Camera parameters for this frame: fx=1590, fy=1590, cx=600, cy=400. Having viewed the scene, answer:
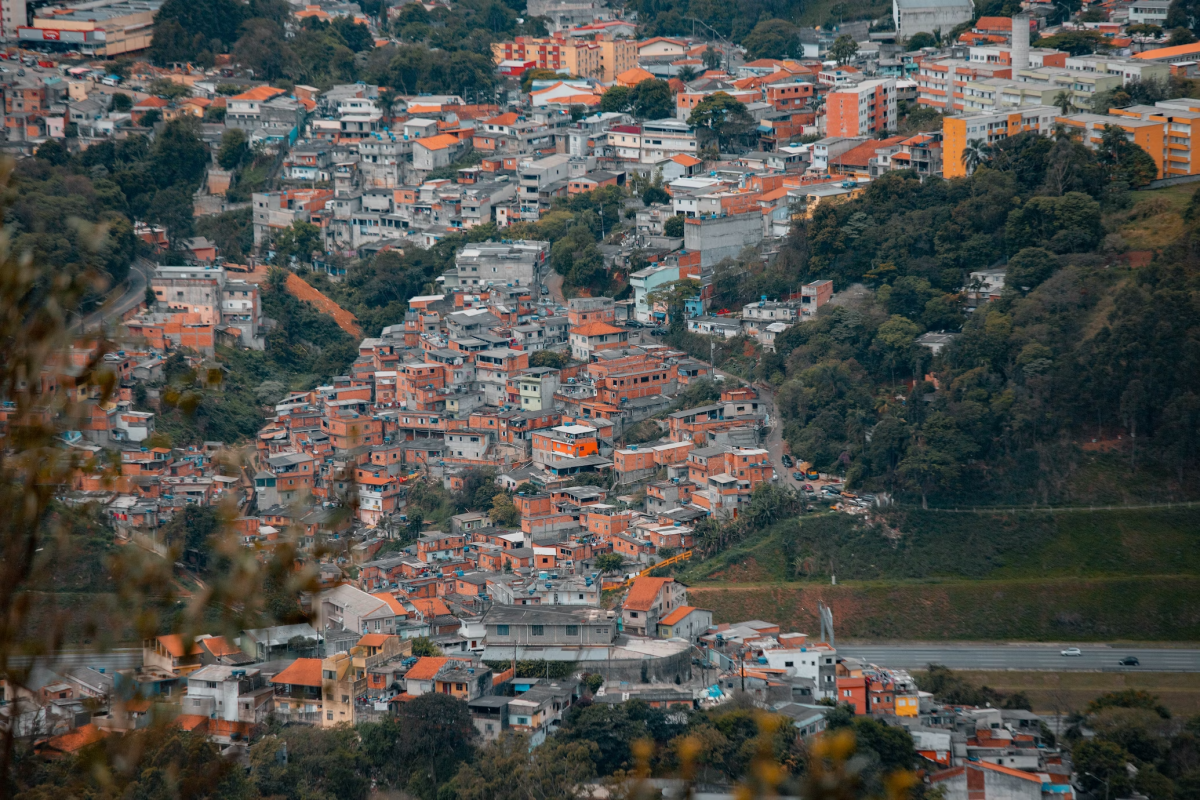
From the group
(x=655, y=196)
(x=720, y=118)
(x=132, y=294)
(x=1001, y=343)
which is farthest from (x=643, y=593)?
(x=720, y=118)

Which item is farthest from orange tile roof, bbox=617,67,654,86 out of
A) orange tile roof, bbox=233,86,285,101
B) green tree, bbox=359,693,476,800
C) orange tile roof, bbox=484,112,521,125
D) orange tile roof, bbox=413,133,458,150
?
green tree, bbox=359,693,476,800

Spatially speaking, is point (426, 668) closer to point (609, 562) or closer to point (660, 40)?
point (609, 562)

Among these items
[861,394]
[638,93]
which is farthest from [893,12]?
[861,394]

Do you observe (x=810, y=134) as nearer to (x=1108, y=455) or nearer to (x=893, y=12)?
(x=893, y=12)

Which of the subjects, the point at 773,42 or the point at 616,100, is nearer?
the point at 616,100

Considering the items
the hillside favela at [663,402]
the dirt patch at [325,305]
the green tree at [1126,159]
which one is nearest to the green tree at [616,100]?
the hillside favela at [663,402]

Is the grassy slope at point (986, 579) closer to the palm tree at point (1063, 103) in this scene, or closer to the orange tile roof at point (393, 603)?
the orange tile roof at point (393, 603)
